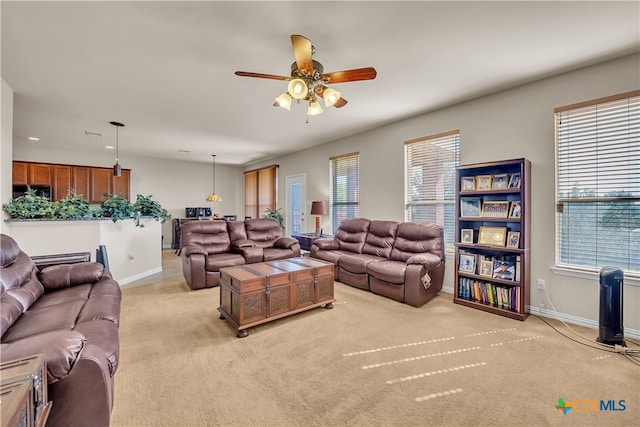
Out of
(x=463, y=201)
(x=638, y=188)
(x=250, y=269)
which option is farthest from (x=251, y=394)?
(x=638, y=188)

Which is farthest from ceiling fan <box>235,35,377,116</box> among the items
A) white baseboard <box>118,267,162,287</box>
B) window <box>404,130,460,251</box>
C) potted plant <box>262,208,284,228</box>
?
potted plant <box>262,208,284,228</box>

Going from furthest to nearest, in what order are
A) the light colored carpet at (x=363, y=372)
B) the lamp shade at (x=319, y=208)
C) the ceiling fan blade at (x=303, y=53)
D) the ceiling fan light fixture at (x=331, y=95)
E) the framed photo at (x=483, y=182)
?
1. the lamp shade at (x=319, y=208)
2. the framed photo at (x=483, y=182)
3. the ceiling fan light fixture at (x=331, y=95)
4. the ceiling fan blade at (x=303, y=53)
5. the light colored carpet at (x=363, y=372)

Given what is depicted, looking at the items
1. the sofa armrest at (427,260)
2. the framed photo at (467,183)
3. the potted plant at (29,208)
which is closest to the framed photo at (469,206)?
the framed photo at (467,183)

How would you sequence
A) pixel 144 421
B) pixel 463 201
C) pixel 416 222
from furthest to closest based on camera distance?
1. pixel 416 222
2. pixel 463 201
3. pixel 144 421

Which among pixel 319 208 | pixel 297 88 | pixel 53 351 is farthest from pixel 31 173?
pixel 53 351

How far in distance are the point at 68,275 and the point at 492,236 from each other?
4.59 metres

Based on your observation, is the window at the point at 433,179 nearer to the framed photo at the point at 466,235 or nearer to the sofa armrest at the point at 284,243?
the framed photo at the point at 466,235

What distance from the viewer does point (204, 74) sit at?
303 centimetres

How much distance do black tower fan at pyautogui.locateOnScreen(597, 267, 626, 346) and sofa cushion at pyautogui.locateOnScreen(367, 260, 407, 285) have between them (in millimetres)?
1813

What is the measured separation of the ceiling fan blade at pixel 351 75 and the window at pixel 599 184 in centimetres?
234

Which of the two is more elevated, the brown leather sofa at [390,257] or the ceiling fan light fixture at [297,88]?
the ceiling fan light fixture at [297,88]

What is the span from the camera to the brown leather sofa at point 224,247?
4.10 m

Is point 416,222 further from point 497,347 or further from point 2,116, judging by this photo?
point 2,116

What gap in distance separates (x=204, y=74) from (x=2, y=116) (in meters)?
2.38
